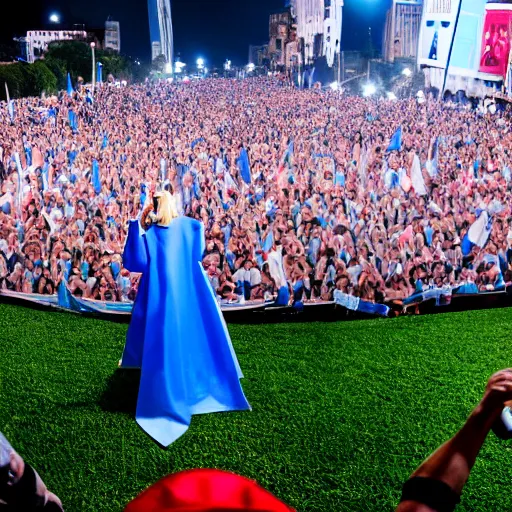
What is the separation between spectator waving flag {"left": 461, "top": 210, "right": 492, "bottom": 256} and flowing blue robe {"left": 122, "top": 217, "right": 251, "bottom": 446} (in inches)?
127

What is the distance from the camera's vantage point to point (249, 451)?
3.37m

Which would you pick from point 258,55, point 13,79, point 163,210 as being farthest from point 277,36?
point 163,210

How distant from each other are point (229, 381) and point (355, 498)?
113cm

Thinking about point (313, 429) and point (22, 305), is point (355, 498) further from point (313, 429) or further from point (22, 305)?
point (22, 305)

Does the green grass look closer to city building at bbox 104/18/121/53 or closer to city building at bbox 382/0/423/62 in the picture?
city building at bbox 104/18/121/53

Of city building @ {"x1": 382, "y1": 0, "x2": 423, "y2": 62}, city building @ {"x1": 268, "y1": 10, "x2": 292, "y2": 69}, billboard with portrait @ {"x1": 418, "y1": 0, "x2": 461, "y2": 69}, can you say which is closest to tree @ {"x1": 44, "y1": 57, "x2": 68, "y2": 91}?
city building @ {"x1": 268, "y1": 10, "x2": 292, "y2": 69}

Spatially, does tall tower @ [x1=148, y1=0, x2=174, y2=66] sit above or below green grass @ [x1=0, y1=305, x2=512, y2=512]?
above

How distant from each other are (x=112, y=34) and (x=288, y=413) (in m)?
3.64

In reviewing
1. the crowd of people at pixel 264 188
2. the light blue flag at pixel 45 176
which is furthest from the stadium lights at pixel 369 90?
the light blue flag at pixel 45 176

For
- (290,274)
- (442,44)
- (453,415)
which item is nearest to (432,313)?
(290,274)

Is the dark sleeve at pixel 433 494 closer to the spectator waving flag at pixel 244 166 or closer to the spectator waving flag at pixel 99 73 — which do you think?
the spectator waving flag at pixel 244 166

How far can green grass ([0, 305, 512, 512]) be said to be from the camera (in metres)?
3.09

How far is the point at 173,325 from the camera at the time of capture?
357 cm

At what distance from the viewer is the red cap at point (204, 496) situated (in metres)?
0.77
